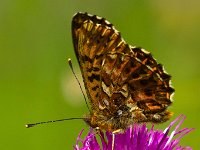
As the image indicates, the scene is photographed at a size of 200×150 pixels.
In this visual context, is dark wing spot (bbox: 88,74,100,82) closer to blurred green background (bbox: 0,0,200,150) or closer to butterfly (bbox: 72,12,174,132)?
butterfly (bbox: 72,12,174,132)

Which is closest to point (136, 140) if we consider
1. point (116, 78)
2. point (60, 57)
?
point (116, 78)

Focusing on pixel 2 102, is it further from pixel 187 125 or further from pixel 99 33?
pixel 99 33

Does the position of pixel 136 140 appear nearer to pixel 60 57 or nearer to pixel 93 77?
pixel 93 77

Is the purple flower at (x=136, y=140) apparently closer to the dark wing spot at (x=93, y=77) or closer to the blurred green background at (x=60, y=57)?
the dark wing spot at (x=93, y=77)

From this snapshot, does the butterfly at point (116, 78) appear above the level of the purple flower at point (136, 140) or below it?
above

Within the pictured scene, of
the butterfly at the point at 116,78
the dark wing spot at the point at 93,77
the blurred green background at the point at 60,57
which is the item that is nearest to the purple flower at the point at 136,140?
the butterfly at the point at 116,78
